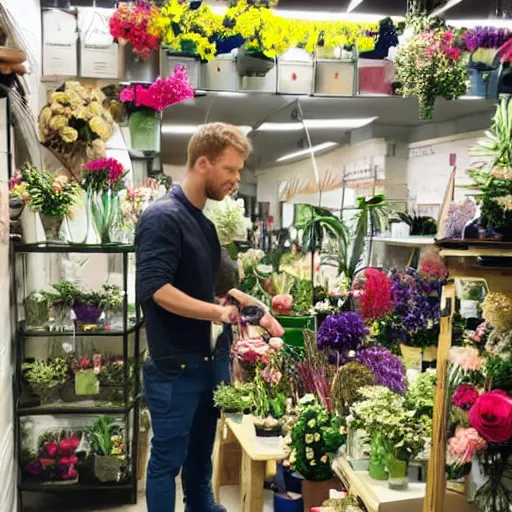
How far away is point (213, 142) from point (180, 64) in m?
1.67

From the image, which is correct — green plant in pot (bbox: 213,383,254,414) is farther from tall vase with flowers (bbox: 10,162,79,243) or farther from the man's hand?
tall vase with flowers (bbox: 10,162,79,243)

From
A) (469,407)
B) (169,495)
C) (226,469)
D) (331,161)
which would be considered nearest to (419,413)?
(469,407)

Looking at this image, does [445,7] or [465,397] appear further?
[445,7]

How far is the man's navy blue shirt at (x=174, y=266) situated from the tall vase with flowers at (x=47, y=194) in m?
0.91

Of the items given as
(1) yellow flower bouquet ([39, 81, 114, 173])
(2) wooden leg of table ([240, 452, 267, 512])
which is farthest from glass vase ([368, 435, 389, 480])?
(1) yellow flower bouquet ([39, 81, 114, 173])

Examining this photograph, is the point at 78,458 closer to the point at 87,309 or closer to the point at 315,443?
the point at 87,309

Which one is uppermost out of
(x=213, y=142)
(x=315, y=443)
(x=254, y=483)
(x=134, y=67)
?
(x=134, y=67)

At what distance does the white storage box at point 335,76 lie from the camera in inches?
164

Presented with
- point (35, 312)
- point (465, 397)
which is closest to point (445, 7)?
point (35, 312)

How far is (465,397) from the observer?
60.6 inches

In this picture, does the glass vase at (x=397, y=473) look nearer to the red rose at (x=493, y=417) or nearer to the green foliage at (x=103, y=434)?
the red rose at (x=493, y=417)

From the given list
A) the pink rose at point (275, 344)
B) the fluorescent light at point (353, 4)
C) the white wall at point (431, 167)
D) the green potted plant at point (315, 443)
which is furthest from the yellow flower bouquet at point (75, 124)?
the white wall at point (431, 167)

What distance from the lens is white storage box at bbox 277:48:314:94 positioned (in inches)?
164

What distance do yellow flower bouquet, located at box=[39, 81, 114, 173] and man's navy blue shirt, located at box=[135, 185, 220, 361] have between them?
1.22 metres
